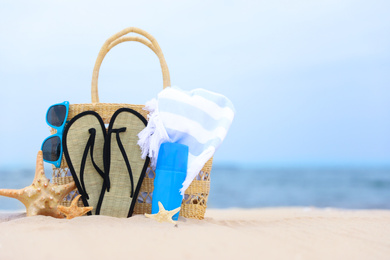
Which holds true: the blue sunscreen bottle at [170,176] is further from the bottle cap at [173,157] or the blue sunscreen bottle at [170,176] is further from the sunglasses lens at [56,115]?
the sunglasses lens at [56,115]

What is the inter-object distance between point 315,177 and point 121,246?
1476cm

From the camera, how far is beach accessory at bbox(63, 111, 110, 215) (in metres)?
2.81

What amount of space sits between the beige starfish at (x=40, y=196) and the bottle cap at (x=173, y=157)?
0.71m

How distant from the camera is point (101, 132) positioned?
297 centimetres

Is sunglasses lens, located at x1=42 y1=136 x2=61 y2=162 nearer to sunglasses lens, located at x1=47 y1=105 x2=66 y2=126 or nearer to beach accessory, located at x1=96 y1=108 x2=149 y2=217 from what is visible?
sunglasses lens, located at x1=47 y1=105 x2=66 y2=126

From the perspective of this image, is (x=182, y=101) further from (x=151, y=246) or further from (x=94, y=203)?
(x=151, y=246)

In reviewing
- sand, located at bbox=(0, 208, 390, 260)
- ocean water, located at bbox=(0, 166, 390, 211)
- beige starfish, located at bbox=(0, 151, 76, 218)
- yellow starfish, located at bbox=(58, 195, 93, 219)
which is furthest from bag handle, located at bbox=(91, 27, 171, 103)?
ocean water, located at bbox=(0, 166, 390, 211)

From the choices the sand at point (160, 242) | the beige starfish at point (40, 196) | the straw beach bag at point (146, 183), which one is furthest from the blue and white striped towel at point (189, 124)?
the beige starfish at point (40, 196)

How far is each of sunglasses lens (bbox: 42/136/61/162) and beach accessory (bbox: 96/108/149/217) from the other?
39 centimetres

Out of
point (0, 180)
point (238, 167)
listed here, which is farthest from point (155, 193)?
point (238, 167)

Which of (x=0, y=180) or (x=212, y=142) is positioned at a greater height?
(x=212, y=142)

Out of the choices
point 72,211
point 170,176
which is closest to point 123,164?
point 170,176

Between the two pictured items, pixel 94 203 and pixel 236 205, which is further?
pixel 236 205

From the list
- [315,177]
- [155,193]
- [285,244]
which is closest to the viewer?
[285,244]
